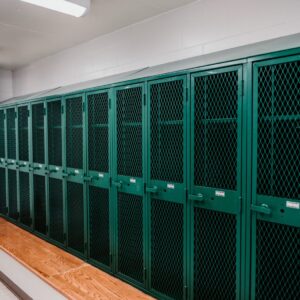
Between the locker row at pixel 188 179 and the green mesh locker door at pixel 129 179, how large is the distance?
0.03 feet

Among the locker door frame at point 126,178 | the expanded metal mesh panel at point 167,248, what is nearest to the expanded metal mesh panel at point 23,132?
the locker door frame at point 126,178

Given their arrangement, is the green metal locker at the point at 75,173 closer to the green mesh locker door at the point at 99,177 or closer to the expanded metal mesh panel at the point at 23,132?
the green mesh locker door at the point at 99,177

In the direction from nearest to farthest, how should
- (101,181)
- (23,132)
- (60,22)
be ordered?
(101,181) → (60,22) → (23,132)

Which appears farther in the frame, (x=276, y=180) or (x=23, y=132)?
(x=23, y=132)

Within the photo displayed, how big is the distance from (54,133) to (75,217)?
45.1 inches

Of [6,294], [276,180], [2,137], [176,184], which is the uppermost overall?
[2,137]

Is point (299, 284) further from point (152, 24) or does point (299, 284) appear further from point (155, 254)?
point (152, 24)

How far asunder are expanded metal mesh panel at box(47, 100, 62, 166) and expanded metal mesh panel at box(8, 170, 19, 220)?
1.39 metres

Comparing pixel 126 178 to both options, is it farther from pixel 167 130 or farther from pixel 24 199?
pixel 24 199

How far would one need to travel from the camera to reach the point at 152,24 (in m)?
3.38

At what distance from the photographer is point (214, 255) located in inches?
88.3

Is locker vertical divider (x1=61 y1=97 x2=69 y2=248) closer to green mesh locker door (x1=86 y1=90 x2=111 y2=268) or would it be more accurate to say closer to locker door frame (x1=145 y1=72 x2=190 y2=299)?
green mesh locker door (x1=86 y1=90 x2=111 y2=268)

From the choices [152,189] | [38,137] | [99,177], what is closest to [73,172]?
[99,177]

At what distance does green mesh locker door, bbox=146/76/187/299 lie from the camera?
2457mm
